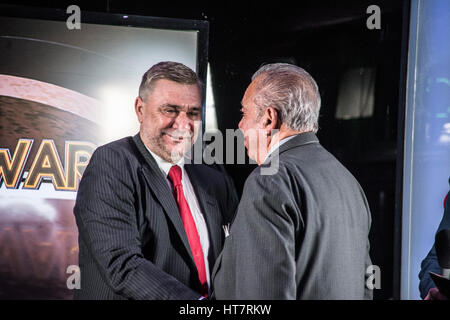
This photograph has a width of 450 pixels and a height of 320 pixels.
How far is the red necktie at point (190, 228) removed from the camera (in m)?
2.28

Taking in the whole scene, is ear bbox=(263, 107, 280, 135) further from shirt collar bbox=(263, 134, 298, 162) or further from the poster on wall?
the poster on wall

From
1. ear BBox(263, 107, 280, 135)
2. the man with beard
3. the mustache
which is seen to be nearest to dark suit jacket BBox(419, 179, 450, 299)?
the man with beard

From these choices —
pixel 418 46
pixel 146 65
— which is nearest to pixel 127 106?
pixel 146 65

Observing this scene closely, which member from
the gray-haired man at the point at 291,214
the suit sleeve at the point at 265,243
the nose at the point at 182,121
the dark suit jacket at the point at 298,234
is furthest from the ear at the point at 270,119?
the nose at the point at 182,121

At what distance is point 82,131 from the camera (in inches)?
98.5

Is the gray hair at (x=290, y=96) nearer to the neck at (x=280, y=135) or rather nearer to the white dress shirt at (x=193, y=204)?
the neck at (x=280, y=135)

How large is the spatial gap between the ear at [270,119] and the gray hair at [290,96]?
2 centimetres

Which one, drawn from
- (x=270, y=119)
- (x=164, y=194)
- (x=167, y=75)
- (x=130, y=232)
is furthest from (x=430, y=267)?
(x=167, y=75)

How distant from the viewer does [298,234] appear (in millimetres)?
1752

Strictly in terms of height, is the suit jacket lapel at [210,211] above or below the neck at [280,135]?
below

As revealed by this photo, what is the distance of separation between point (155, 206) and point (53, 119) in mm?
785

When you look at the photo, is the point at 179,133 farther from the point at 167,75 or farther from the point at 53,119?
the point at 53,119

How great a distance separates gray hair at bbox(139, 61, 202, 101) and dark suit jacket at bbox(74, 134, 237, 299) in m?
0.31
